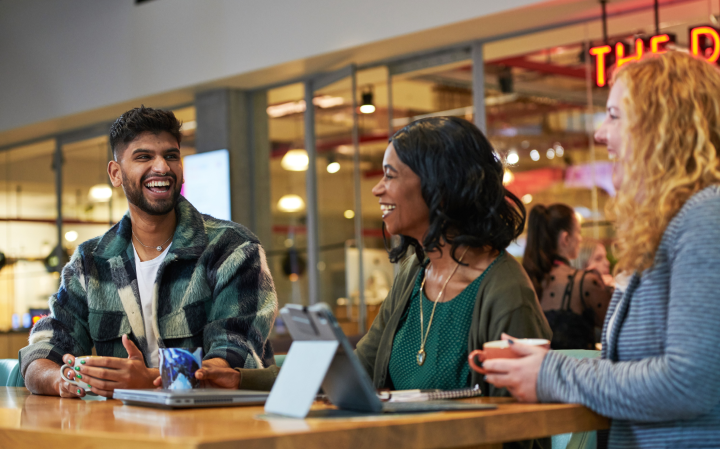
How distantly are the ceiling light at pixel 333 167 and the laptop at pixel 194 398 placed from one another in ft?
18.1

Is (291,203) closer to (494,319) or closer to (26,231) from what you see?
(26,231)

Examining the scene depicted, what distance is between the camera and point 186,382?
163cm

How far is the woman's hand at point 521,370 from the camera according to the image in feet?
4.49

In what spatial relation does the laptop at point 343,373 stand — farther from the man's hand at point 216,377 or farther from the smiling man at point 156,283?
the smiling man at point 156,283

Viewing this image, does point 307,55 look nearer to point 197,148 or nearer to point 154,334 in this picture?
point 197,148

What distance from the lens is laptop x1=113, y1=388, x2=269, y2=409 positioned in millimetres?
1445

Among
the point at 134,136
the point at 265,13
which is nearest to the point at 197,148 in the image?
the point at 265,13

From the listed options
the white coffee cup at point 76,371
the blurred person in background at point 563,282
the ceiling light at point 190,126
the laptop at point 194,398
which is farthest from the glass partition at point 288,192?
the laptop at point 194,398

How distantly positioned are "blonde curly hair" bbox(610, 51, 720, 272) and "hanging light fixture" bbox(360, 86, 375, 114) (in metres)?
5.83

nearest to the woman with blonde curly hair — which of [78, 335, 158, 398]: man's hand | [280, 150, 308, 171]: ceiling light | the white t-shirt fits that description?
[78, 335, 158, 398]: man's hand

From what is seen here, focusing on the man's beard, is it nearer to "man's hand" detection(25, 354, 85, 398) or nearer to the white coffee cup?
"man's hand" detection(25, 354, 85, 398)

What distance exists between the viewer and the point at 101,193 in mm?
9383

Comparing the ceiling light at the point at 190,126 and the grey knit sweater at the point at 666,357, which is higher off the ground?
the ceiling light at the point at 190,126

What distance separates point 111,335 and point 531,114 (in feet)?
28.3
